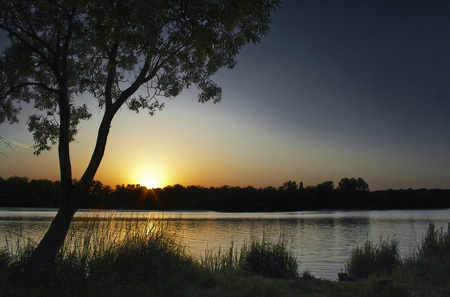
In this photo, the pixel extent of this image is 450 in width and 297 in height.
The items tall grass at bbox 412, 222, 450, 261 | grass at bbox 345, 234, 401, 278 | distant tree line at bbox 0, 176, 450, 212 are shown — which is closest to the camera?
tall grass at bbox 412, 222, 450, 261

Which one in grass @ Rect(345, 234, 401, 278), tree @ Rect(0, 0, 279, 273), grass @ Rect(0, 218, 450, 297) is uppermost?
tree @ Rect(0, 0, 279, 273)

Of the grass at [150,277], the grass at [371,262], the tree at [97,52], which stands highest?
the tree at [97,52]

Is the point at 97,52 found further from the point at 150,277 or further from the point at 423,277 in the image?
the point at 423,277

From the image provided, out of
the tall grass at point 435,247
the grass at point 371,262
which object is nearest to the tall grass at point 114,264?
the grass at point 371,262

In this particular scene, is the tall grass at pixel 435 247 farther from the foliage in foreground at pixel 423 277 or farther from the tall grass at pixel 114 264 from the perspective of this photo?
the tall grass at pixel 114 264

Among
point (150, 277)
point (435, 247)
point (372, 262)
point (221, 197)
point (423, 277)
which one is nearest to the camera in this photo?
point (150, 277)

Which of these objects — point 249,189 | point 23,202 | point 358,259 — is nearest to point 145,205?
point 23,202

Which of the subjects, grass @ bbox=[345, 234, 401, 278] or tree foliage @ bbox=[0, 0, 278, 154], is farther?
grass @ bbox=[345, 234, 401, 278]

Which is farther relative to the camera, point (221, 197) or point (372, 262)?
point (221, 197)

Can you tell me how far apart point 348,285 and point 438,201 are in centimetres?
16509

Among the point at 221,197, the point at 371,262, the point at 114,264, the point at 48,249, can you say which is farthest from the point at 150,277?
the point at 221,197

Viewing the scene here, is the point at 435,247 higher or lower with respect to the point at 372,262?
higher

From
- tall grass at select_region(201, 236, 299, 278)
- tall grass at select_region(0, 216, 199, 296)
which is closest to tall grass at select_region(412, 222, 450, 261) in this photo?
tall grass at select_region(201, 236, 299, 278)

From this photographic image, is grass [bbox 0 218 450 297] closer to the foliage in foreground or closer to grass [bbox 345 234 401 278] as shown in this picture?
the foliage in foreground
